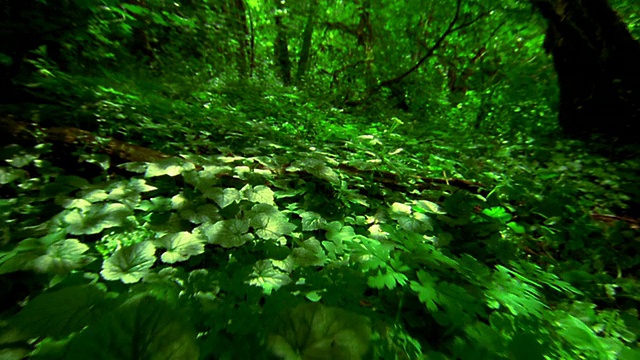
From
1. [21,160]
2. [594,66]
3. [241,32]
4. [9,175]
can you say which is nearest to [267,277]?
[9,175]

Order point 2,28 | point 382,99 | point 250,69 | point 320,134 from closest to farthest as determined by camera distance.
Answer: point 2,28 < point 320,134 < point 250,69 < point 382,99

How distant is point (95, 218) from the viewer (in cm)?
105

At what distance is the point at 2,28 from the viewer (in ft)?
6.17

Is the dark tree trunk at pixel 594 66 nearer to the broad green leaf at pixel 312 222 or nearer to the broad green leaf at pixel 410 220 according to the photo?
the broad green leaf at pixel 410 220

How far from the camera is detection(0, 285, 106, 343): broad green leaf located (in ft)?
1.90

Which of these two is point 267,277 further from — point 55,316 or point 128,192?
point 128,192

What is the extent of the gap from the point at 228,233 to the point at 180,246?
0.18m

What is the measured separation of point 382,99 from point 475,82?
2620mm

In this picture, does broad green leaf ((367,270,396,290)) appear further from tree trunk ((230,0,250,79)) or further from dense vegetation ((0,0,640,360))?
tree trunk ((230,0,250,79))

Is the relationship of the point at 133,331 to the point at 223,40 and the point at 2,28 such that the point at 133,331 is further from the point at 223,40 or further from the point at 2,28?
the point at 223,40

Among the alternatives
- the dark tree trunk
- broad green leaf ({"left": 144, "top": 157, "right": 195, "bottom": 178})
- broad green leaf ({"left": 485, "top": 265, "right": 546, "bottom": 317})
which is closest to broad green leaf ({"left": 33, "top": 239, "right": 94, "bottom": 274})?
broad green leaf ({"left": 144, "top": 157, "right": 195, "bottom": 178})

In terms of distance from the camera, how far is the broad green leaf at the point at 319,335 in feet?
1.60

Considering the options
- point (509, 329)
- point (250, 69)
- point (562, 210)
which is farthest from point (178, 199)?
point (250, 69)

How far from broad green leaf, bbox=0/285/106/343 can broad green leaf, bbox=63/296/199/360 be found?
0.20 m
